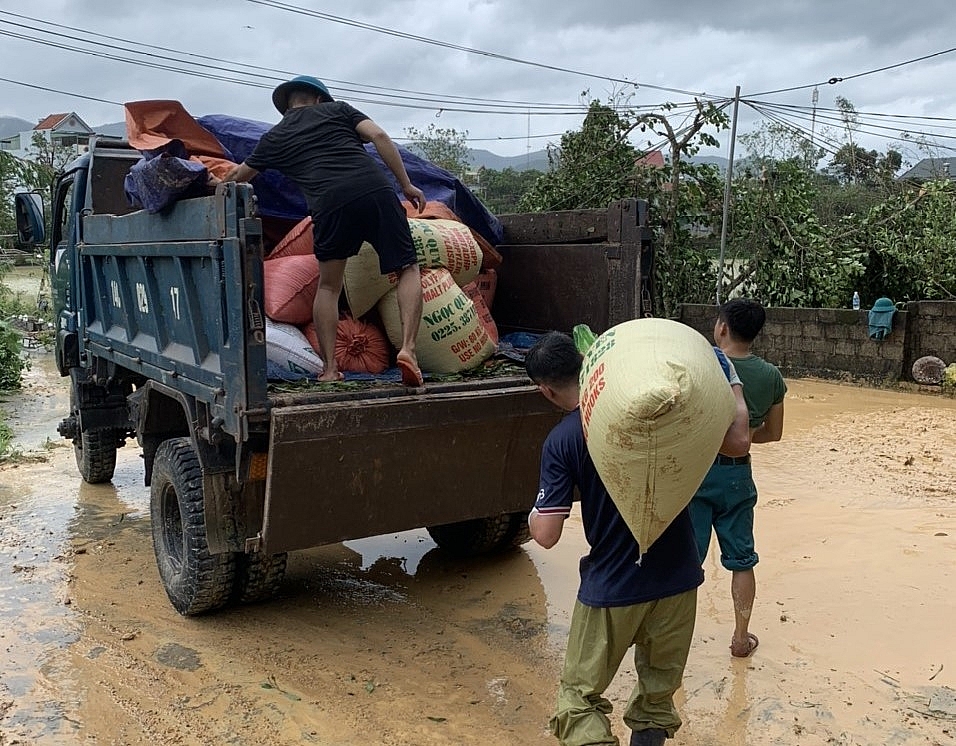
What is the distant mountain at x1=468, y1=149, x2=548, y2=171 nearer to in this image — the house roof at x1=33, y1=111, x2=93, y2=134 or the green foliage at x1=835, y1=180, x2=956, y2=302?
the green foliage at x1=835, y1=180, x2=956, y2=302

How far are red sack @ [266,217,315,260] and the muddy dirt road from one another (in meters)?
1.64

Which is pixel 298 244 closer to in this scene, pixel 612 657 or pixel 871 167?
pixel 612 657

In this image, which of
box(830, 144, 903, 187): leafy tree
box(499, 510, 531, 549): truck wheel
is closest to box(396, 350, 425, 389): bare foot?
box(499, 510, 531, 549): truck wheel

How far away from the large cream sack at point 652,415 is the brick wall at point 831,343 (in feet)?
28.2

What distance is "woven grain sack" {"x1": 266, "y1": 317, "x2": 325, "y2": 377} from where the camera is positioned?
3.65 metres

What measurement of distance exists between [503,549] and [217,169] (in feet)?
8.00

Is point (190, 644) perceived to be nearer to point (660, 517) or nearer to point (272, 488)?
point (272, 488)

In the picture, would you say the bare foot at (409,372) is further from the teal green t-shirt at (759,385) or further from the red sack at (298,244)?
the teal green t-shirt at (759,385)

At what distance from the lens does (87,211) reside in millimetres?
4887

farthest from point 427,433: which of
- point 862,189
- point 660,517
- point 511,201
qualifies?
point 511,201

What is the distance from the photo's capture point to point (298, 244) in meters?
4.04

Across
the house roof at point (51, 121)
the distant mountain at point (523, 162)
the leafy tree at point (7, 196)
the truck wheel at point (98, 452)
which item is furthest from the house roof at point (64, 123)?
the truck wheel at point (98, 452)

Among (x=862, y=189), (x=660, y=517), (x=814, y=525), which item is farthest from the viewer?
(x=862, y=189)

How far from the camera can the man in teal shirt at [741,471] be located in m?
3.29
